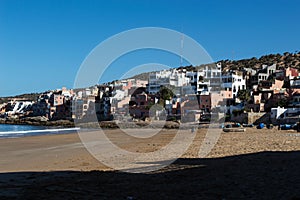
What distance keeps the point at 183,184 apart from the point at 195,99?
42.8 meters

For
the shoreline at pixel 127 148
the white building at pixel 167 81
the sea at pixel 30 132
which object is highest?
the white building at pixel 167 81

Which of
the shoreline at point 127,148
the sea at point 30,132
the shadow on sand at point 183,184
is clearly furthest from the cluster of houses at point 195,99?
the shadow on sand at point 183,184

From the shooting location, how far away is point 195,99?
49.5 metres

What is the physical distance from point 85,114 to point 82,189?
58.1m

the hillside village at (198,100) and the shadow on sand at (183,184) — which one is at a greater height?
the hillside village at (198,100)

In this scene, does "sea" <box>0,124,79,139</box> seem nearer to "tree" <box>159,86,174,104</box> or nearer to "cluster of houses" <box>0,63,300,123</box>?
"cluster of houses" <box>0,63,300,123</box>

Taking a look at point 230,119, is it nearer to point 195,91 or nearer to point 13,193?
point 195,91

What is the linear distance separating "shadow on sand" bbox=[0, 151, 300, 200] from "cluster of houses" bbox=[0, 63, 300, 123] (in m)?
28.0

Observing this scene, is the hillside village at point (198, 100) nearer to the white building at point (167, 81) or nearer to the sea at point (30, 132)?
the white building at point (167, 81)

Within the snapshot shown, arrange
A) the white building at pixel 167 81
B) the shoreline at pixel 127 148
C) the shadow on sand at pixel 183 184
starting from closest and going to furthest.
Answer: the shadow on sand at pixel 183 184 → the shoreline at pixel 127 148 → the white building at pixel 167 81

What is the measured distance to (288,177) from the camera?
6926 millimetres

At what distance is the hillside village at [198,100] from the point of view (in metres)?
42.3

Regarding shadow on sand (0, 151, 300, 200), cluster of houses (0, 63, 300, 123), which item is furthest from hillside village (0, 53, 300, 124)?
shadow on sand (0, 151, 300, 200)

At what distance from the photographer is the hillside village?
42.3 metres
